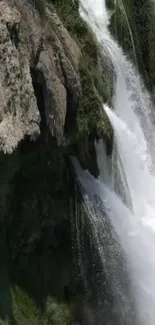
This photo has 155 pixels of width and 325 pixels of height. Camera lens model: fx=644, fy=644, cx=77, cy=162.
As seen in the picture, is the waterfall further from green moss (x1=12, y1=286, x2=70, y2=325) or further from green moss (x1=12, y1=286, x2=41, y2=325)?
green moss (x1=12, y1=286, x2=41, y2=325)

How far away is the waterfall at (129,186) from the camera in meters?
12.1

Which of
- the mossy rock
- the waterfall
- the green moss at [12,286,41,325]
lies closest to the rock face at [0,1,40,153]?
the waterfall

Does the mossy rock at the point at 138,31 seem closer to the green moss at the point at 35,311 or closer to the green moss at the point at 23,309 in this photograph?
the green moss at the point at 35,311

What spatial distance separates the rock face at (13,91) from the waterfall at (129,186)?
93.6 inches

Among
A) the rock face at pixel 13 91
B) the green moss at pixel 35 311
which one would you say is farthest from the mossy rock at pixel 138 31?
the green moss at pixel 35 311

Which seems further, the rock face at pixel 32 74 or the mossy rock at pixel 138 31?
the mossy rock at pixel 138 31

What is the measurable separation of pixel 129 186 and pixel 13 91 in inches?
187

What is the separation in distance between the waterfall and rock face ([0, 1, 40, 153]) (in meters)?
2.38

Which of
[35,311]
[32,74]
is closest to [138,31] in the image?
[32,74]

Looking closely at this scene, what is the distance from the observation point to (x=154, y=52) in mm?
17562

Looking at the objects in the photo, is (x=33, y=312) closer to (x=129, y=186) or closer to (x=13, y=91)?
(x=129, y=186)

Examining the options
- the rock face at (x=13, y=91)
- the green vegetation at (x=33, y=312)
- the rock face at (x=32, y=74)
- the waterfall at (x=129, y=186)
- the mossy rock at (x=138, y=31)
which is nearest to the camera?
the rock face at (x=13, y=91)

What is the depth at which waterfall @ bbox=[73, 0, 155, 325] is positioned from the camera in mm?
12133

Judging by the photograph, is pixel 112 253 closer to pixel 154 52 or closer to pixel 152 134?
pixel 152 134
